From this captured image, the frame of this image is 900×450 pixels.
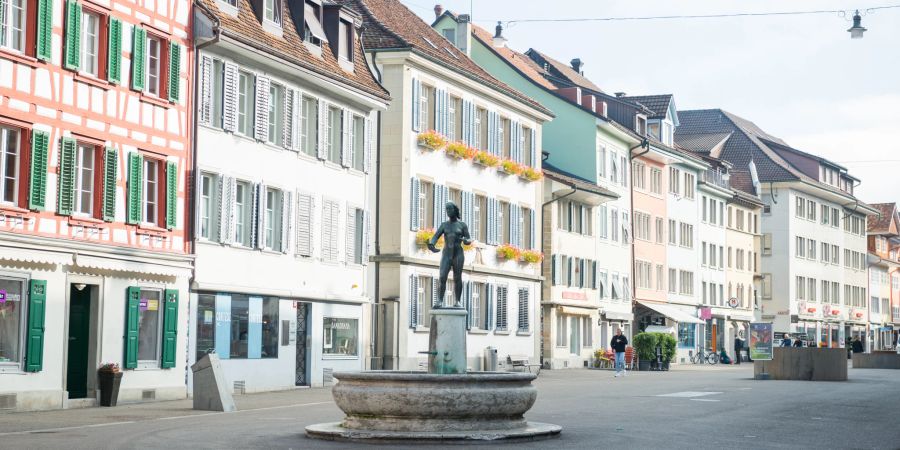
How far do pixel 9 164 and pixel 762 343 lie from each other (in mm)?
24534

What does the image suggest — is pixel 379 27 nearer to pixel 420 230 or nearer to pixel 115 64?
pixel 420 230

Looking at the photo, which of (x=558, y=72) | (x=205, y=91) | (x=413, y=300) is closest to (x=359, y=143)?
(x=413, y=300)

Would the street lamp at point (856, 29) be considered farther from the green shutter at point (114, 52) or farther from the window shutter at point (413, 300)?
the green shutter at point (114, 52)

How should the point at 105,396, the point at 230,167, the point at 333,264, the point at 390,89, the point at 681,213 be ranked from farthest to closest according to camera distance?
the point at 681,213 → the point at 390,89 → the point at 333,264 → the point at 230,167 → the point at 105,396

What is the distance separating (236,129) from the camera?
33.5 metres

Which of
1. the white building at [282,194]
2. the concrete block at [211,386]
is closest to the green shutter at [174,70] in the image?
the white building at [282,194]

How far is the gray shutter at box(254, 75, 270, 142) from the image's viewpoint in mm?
34469

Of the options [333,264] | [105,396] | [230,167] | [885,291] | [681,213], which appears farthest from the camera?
[885,291]

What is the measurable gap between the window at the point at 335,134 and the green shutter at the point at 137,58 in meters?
9.59

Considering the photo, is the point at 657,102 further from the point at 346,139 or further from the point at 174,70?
the point at 174,70

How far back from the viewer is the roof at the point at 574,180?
59188 millimetres

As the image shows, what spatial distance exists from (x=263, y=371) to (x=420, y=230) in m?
11.4

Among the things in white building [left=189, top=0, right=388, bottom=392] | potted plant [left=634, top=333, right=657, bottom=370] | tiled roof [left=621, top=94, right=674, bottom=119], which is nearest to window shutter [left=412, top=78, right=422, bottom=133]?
white building [left=189, top=0, right=388, bottom=392]

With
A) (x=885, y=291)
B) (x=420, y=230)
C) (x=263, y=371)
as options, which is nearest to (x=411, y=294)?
(x=420, y=230)
